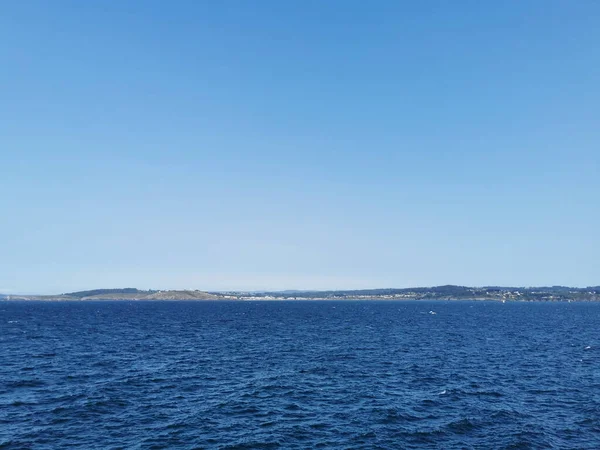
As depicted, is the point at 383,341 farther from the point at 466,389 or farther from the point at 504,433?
the point at 504,433

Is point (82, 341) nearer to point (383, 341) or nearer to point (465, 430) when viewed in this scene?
point (383, 341)

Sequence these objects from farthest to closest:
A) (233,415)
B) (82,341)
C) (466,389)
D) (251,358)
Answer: (82,341) < (251,358) < (466,389) < (233,415)

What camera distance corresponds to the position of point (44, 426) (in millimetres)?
44250

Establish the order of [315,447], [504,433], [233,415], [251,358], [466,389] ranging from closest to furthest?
1. [315,447]
2. [504,433]
3. [233,415]
4. [466,389]
5. [251,358]

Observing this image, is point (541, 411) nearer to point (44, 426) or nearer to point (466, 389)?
point (466, 389)

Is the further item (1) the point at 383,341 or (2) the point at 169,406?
(1) the point at 383,341

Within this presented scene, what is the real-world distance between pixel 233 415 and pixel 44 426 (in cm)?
1961

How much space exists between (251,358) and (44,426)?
4434 centimetres

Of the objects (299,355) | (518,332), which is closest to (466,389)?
(299,355)

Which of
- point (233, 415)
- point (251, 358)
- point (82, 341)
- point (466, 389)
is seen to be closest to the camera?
point (233, 415)

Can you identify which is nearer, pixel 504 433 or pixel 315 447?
pixel 315 447

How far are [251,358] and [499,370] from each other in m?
46.2

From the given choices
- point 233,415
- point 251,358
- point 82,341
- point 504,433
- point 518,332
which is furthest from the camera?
point 518,332

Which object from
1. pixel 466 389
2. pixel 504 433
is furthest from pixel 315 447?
pixel 466 389
